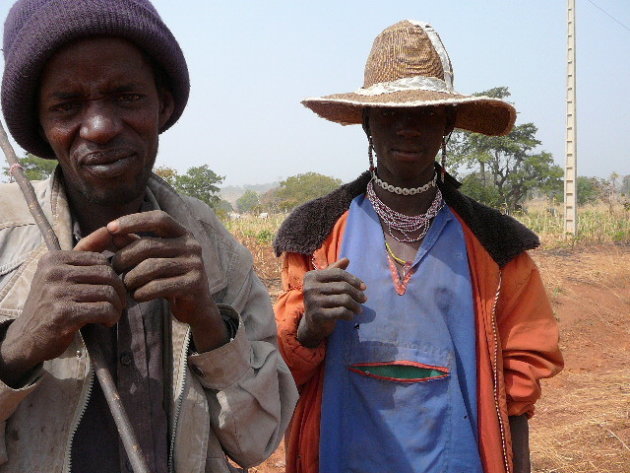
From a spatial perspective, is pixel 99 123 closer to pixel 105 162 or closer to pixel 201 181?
pixel 105 162

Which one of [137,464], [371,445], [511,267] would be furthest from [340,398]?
[137,464]

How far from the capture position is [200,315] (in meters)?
1.21

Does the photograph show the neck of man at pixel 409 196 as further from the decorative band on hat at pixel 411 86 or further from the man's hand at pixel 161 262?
the man's hand at pixel 161 262

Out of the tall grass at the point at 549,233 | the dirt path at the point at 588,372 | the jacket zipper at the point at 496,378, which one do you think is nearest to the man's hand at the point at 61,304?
the jacket zipper at the point at 496,378

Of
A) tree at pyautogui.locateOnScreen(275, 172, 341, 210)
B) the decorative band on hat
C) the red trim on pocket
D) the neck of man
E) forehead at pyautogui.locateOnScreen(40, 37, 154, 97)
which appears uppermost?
tree at pyautogui.locateOnScreen(275, 172, 341, 210)

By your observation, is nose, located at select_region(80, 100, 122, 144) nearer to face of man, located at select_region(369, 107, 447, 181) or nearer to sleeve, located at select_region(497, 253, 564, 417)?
face of man, located at select_region(369, 107, 447, 181)

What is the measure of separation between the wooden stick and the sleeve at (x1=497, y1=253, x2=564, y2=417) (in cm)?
127

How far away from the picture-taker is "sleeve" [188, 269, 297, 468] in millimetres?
1278

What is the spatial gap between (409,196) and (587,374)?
5.95m

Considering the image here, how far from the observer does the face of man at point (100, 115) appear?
119 centimetres

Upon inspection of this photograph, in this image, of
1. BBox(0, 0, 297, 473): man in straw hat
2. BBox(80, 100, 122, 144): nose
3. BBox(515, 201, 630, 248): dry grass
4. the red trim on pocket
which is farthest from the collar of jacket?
BBox(515, 201, 630, 248): dry grass

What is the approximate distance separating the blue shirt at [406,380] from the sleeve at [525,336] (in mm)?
136

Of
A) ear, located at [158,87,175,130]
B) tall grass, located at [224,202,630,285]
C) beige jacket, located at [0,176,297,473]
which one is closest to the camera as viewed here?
beige jacket, located at [0,176,297,473]

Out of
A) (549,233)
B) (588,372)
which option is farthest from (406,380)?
(549,233)
